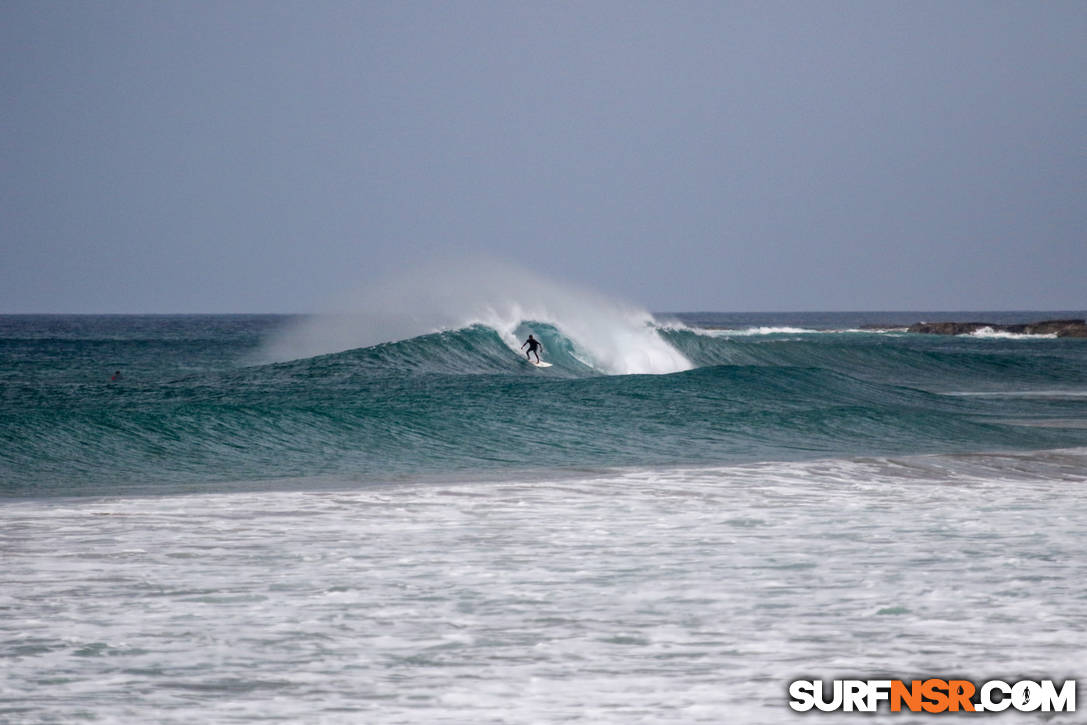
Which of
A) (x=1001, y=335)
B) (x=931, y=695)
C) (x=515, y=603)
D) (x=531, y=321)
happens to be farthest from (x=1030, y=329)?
(x=931, y=695)

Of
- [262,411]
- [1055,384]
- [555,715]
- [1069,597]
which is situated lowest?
[555,715]

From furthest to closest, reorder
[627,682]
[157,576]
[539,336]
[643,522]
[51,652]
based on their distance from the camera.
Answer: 1. [539,336]
2. [643,522]
3. [157,576]
4. [51,652]
5. [627,682]

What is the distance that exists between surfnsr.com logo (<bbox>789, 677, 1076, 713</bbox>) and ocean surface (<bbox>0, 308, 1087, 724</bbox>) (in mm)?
97

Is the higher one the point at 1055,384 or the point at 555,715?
the point at 1055,384

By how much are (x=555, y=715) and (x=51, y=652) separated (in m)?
2.40

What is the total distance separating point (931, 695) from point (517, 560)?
2997mm

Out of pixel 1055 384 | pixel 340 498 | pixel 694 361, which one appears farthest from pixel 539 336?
pixel 340 498

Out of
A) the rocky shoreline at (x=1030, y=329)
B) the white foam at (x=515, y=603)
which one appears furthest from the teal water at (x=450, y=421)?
the rocky shoreline at (x=1030, y=329)

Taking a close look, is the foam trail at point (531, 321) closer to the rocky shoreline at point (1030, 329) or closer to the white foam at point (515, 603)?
the white foam at point (515, 603)

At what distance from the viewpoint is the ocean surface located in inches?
179

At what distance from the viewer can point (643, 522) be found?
8.21m

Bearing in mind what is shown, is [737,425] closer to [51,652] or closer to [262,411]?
[262,411]

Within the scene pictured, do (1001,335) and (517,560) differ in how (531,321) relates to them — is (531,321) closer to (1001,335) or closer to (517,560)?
(517,560)

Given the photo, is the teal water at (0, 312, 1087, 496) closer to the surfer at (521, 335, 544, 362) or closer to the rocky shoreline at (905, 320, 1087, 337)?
the surfer at (521, 335, 544, 362)
